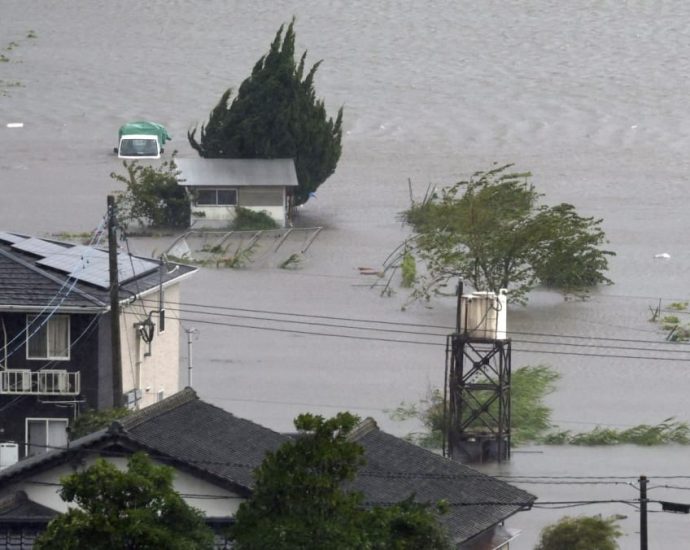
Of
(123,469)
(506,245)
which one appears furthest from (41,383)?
(506,245)

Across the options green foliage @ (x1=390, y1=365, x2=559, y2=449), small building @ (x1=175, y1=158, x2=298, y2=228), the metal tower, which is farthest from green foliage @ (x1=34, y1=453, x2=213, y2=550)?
small building @ (x1=175, y1=158, x2=298, y2=228)

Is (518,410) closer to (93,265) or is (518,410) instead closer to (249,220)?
(93,265)

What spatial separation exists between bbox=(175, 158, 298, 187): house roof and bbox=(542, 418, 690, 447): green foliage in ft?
54.0

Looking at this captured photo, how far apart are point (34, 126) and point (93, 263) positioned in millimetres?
32190

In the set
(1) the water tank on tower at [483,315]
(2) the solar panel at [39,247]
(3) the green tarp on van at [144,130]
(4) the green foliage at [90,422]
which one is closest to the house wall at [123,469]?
(4) the green foliage at [90,422]

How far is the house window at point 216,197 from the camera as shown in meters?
40.8

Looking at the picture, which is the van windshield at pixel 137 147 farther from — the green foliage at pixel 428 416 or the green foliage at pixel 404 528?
the green foliage at pixel 404 528

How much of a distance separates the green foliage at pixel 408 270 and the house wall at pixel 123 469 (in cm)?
2192

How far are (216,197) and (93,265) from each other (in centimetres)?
1842

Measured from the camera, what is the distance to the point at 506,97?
59.5 meters

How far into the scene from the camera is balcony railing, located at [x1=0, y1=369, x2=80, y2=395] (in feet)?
67.8

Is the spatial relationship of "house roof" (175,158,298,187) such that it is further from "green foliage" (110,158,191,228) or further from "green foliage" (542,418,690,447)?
"green foliage" (542,418,690,447)

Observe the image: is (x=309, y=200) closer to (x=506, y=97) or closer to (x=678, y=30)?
(x=506, y=97)

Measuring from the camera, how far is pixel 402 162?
165ft
